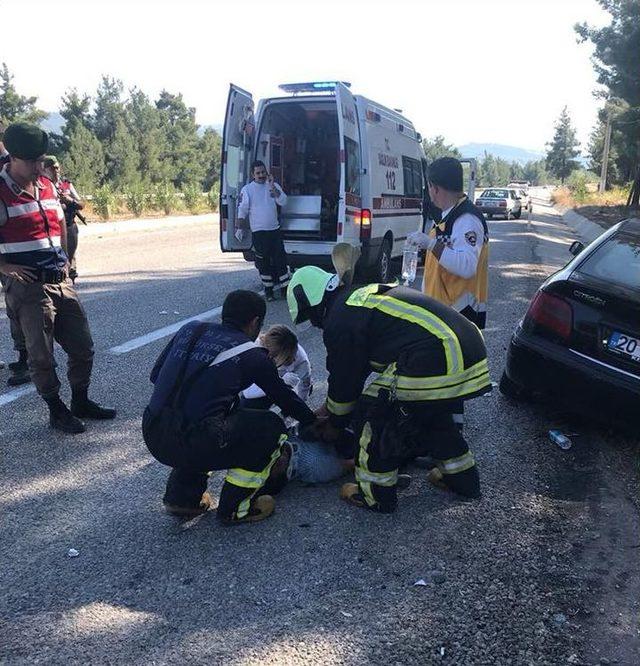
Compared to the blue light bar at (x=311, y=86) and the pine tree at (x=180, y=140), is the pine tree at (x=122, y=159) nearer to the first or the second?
the pine tree at (x=180, y=140)

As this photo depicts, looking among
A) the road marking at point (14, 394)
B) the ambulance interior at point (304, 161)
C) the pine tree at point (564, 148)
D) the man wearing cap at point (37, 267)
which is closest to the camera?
the man wearing cap at point (37, 267)

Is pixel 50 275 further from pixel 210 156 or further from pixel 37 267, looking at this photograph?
pixel 210 156

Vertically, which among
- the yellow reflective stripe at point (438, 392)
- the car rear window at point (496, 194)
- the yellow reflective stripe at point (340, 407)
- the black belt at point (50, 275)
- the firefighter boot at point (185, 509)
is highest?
the car rear window at point (496, 194)

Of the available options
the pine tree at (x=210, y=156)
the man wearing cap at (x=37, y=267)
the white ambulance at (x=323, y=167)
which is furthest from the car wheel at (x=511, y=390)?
the pine tree at (x=210, y=156)

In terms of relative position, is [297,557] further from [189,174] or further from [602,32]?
[189,174]

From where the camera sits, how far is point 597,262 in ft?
13.4

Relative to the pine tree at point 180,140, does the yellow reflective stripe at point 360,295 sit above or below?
below

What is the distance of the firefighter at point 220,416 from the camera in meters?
2.78

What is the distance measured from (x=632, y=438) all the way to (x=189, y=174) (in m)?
38.5

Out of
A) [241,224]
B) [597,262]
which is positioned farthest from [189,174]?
[597,262]

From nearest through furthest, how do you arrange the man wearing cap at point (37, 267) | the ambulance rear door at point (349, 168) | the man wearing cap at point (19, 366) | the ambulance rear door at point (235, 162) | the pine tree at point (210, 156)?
the man wearing cap at point (37, 267) → the man wearing cap at point (19, 366) → the ambulance rear door at point (349, 168) → the ambulance rear door at point (235, 162) → the pine tree at point (210, 156)

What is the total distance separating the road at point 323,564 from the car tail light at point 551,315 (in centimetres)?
73

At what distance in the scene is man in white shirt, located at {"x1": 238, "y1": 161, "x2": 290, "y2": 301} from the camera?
800 cm

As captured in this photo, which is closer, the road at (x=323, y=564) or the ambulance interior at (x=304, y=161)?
the road at (x=323, y=564)
